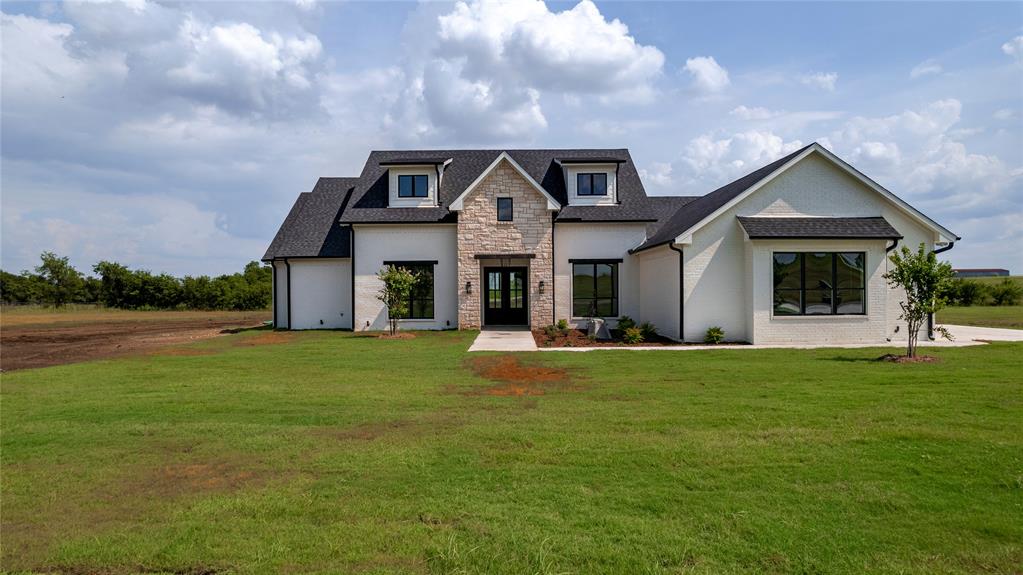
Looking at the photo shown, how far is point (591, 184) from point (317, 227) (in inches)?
478

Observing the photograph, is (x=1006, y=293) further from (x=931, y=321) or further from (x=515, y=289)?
(x=515, y=289)

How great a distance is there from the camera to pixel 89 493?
4.93 m

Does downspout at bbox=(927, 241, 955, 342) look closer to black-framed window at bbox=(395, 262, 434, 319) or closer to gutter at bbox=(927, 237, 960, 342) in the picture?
gutter at bbox=(927, 237, 960, 342)

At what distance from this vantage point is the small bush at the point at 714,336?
16906 mm

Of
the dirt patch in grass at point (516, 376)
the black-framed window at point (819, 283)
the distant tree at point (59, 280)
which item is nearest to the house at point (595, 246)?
the black-framed window at point (819, 283)

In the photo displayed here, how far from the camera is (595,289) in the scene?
21.9m

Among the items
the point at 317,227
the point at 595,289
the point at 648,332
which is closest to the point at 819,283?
the point at 648,332

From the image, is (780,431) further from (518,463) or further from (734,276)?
(734,276)

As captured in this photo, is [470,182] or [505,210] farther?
[470,182]

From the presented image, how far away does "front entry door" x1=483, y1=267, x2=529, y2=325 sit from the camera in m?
22.7

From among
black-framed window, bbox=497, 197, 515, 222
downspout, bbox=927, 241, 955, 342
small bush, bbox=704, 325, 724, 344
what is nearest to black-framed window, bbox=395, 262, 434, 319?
black-framed window, bbox=497, 197, 515, 222

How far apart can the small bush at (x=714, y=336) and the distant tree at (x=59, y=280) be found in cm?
5387

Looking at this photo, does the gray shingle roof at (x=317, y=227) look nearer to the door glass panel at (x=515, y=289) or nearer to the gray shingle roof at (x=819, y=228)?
the door glass panel at (x=515, y=289)

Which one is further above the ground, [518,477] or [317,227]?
[317,227]
